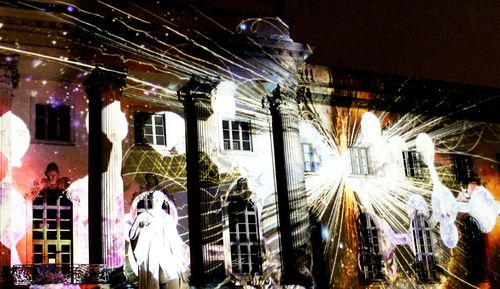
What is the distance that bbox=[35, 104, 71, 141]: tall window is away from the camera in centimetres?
2170

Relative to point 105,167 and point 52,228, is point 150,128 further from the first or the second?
point 52,228

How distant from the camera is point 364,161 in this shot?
28.8 metres

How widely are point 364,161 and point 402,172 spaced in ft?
6.80

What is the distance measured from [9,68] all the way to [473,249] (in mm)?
21337

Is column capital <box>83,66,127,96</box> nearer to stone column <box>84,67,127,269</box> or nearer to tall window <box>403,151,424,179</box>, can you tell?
stone column <box>84,67,127,269</box>

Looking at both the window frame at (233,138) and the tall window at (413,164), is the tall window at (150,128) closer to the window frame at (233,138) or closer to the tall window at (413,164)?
the window frame at (233,138)

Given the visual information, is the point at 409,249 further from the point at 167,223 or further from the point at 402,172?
the point at 167,223

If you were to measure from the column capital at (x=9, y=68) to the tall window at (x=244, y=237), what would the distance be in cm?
874

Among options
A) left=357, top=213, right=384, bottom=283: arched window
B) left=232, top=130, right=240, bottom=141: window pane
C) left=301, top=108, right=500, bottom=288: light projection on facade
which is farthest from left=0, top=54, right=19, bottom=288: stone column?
left=357, top=213, right=384, bottom=283: arched window

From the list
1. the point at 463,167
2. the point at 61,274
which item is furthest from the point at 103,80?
the point at 463,167

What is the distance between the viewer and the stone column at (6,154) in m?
19.4

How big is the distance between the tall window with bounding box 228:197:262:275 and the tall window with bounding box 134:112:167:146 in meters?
3.57

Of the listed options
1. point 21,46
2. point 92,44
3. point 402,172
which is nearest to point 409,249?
point 402,172

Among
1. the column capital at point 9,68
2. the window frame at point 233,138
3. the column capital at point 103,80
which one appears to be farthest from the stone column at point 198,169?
the column capital at point 9,68
